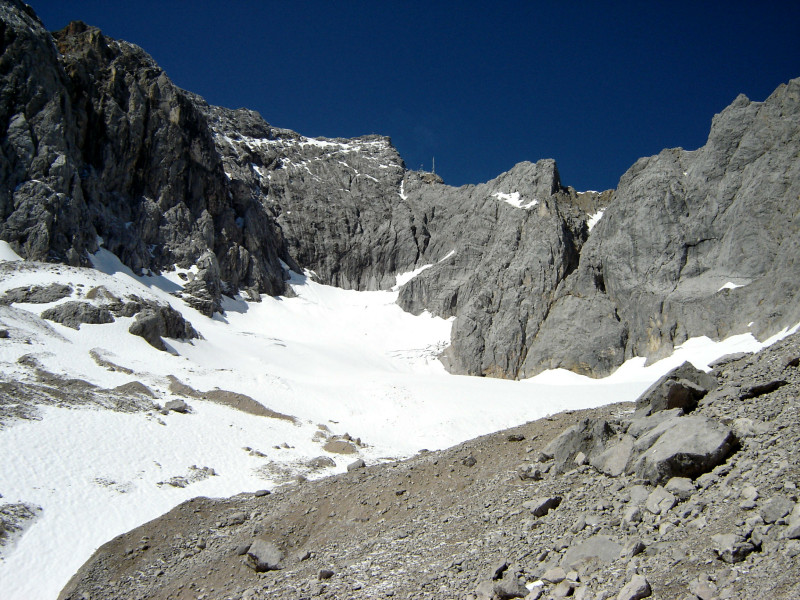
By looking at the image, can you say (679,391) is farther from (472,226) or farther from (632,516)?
(472,226)

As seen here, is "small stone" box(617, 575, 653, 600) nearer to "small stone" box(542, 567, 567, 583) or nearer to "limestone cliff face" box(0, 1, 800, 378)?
"small stone" box(542, 567, 567, 583)

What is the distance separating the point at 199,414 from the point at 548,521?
24644mm

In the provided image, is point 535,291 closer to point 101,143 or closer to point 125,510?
point 125,510

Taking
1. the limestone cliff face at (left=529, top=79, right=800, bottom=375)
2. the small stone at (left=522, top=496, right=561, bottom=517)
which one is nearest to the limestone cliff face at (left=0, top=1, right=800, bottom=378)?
the limestone cliff face at (left=529, top=79, right=800, bottom=375)

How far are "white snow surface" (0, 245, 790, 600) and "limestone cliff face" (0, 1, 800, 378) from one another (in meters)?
3.89

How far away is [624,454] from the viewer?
10445 mm

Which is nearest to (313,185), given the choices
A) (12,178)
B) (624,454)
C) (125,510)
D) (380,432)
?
(12,178)

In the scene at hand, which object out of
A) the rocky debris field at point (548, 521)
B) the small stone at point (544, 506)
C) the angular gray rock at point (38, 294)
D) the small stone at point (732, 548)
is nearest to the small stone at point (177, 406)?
the rocky debris field at point (548, 521)

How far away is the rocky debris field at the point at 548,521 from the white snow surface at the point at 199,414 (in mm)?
3834

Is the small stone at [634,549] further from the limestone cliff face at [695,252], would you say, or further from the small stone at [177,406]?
the limestone cliff face at [695,252]

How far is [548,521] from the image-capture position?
9727 mm

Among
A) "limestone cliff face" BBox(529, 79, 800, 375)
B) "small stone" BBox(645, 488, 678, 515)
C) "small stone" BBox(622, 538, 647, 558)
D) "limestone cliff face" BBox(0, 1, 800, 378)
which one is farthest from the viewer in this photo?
"limestone cliff face" BBox(0, 1, 800, 378)

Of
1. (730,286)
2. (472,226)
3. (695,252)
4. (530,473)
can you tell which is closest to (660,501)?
(530,473)

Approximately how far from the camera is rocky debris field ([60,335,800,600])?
7.07 m
